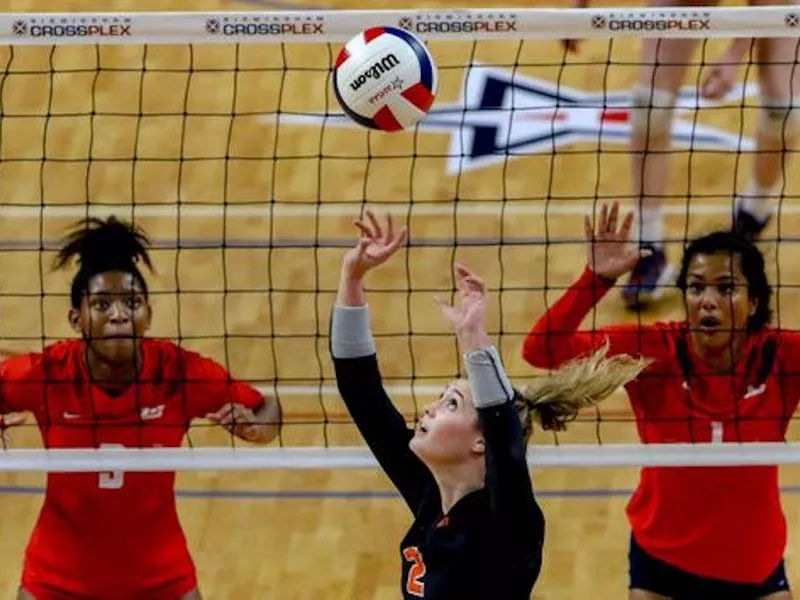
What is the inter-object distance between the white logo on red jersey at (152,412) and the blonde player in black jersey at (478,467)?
Result: 100 cm

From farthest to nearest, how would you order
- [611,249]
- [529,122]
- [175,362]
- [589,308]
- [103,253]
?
[529,122]
[103,253]
[175,362]
[589,308]
[611,249]

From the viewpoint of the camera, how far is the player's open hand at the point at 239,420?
6148 mm

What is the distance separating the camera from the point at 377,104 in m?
6.11

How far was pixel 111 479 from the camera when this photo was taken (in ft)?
20.0

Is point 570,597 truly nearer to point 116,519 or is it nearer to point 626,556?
point 626,556

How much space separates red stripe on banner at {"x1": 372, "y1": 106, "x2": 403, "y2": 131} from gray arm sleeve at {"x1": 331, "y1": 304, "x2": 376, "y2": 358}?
812 mm

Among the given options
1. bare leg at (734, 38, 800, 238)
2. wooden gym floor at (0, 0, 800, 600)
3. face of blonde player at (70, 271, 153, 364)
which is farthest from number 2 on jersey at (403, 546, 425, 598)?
bare leg at (734, 38, 800, 238)

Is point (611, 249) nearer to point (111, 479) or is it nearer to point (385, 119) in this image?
point (385, 119)

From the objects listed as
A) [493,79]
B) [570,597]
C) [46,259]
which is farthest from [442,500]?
[493,79]

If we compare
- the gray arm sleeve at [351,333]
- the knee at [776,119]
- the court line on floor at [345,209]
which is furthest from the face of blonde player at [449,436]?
the court line on floor at [345,209]

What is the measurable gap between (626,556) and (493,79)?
3.81 m

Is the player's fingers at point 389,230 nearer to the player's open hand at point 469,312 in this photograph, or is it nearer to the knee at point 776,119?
the player's open hand at point 469,312

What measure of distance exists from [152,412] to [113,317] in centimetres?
32

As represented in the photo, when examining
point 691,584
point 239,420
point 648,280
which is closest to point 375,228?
point 239,420
